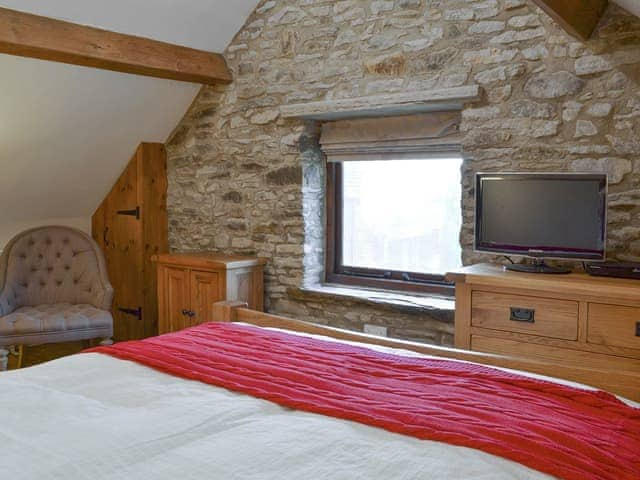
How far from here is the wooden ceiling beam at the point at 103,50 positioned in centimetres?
311

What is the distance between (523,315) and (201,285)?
211 cm

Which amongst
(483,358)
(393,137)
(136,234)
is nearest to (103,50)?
(136,234)

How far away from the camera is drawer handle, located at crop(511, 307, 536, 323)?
2.52 meters

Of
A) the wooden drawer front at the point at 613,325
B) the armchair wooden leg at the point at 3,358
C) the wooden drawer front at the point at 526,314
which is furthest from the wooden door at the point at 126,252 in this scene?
the wooden drawer front at the point at 613,325

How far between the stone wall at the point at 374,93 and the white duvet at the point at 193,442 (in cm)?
193

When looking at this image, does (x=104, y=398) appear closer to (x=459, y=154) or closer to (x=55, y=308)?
(x=459, y=154)

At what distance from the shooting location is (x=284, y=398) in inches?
61.4

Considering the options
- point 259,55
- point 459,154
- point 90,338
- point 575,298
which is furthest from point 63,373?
point 259,55

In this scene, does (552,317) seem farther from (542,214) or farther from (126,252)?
(126,252)

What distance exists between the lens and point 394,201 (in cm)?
382

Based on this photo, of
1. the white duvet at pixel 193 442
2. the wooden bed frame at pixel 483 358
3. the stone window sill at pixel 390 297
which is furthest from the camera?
the stone window sill at pixel 390 297

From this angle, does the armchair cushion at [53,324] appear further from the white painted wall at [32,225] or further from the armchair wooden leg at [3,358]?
the white painted wall at [32,225]

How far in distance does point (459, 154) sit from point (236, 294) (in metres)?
1.58

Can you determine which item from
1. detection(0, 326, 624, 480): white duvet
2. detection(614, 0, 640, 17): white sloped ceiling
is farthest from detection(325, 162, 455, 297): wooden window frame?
detection(0, 326, 624, 480): white duvet
